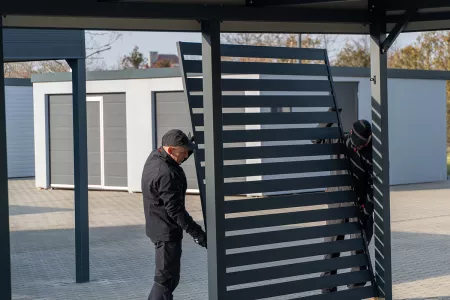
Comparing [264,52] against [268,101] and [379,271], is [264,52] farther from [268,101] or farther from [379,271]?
[379,271]

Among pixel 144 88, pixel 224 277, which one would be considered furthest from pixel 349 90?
pixel 224 277

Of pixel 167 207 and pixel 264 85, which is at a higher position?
pixel 264 85

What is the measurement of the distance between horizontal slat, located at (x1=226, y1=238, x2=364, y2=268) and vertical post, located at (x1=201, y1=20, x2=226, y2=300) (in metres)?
0.16

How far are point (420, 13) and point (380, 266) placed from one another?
2.35 meters

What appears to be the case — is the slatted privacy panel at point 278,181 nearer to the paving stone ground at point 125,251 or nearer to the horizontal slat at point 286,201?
the horizontal slat at point 286,201

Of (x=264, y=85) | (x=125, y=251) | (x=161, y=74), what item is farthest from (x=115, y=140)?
(x=264, y=85)

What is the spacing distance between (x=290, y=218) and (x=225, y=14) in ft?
6.07

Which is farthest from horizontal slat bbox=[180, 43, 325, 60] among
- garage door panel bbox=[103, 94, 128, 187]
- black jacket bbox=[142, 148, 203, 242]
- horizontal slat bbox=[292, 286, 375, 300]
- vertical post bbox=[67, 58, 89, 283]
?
garage door panel bbox=[103, 94, 128, 187]

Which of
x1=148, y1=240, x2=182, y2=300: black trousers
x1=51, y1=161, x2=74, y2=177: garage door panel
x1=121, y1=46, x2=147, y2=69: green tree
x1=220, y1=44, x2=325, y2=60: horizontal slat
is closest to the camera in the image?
x1=148, y1=240, x2=182, y2=300: black trousers

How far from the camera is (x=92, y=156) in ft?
78.0

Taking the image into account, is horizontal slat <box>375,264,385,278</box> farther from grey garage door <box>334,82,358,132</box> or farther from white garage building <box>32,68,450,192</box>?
grey garage door <box>334,82,358,132</box>

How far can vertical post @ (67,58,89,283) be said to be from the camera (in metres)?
9.94

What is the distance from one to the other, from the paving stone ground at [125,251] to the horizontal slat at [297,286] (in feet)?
4.76

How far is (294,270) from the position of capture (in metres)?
7.23
